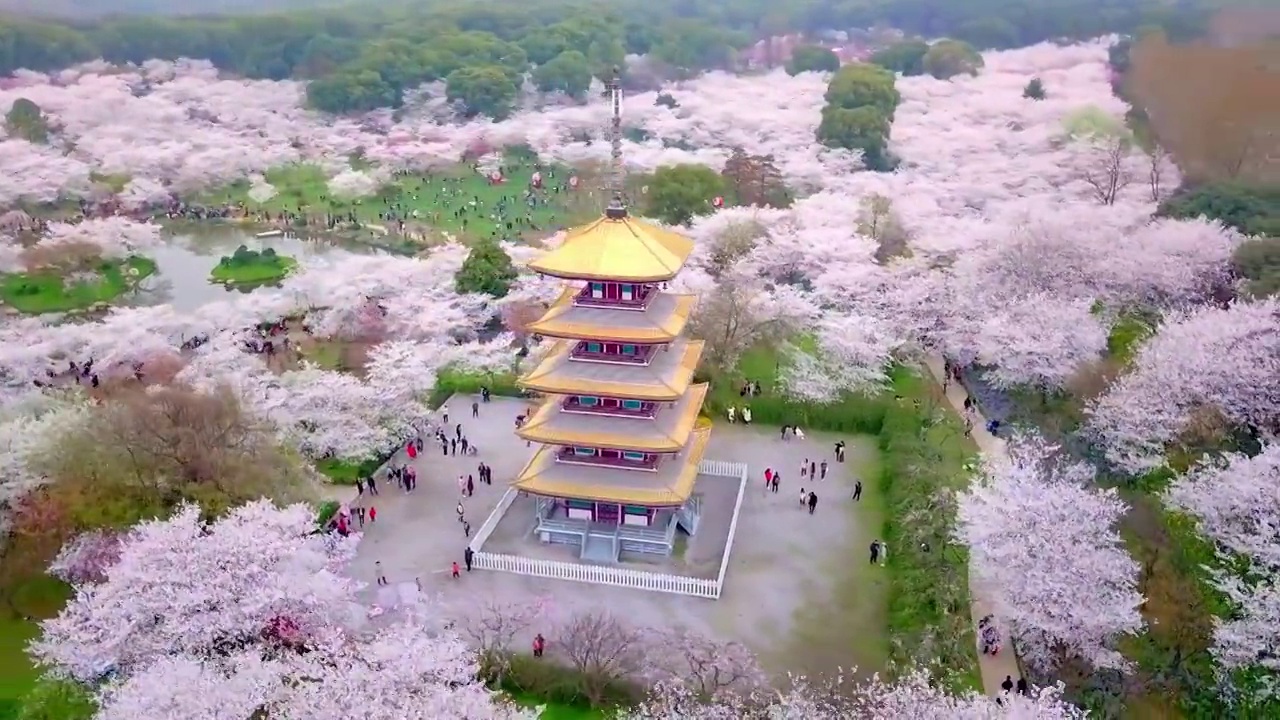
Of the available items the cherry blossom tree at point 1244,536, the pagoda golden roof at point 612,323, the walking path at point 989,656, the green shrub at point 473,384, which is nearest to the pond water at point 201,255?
the green shrub at point 473,384

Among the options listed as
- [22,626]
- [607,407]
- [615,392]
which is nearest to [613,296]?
[615,392]

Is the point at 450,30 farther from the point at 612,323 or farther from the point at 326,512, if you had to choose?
the point at 612,323

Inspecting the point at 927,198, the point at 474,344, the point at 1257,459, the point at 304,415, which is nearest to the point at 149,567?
the point at 304,415

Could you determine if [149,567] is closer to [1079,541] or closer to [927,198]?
[1079,541]

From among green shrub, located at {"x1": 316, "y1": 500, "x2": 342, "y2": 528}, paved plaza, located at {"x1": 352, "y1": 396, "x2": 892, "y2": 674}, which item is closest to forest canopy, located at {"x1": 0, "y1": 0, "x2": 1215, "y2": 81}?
paved plaza, located at {"x1": 352, "y1": 396, "x2": 892, "y2": 674}

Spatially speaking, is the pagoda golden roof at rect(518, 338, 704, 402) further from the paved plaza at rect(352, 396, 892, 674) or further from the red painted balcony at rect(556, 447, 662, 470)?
the paved plaza at rect(352, 396, 892, 674)

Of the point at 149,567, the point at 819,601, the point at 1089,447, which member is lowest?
the point at 819,601

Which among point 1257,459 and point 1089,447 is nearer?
point 1257,459
